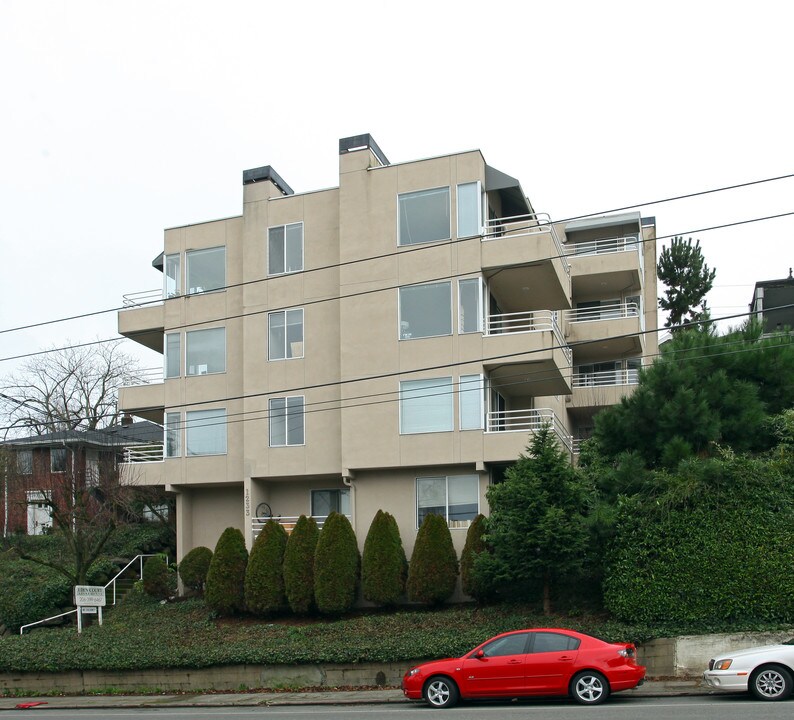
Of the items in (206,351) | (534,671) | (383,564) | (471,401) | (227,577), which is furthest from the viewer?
(206,351)

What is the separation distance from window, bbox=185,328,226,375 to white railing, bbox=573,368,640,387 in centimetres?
1399

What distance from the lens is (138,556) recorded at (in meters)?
33.5

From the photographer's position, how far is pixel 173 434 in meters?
31.4

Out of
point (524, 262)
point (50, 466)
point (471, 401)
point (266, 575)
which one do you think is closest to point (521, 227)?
point (524, 262)

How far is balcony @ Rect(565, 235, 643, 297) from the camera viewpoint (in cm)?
3675

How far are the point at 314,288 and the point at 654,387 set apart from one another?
35.9ft

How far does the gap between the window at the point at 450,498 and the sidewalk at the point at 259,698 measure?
693cm

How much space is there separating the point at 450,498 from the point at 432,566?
98.7 inches

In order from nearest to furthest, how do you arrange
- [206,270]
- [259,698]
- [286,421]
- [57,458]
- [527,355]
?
[259,698], [527,355], [286,421], [206,270], [57,458]

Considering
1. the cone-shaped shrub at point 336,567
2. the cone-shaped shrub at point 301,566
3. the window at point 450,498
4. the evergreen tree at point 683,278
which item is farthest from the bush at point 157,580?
the evergreen tree at point 683,278

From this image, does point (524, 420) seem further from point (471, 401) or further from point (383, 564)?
point (383, 564)

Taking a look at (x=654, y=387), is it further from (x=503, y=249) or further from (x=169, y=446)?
(x=169, y=446)

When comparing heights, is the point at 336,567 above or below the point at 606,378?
below

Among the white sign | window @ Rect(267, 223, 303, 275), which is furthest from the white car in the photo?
window @ Rect(267, 223, 303, 275)
